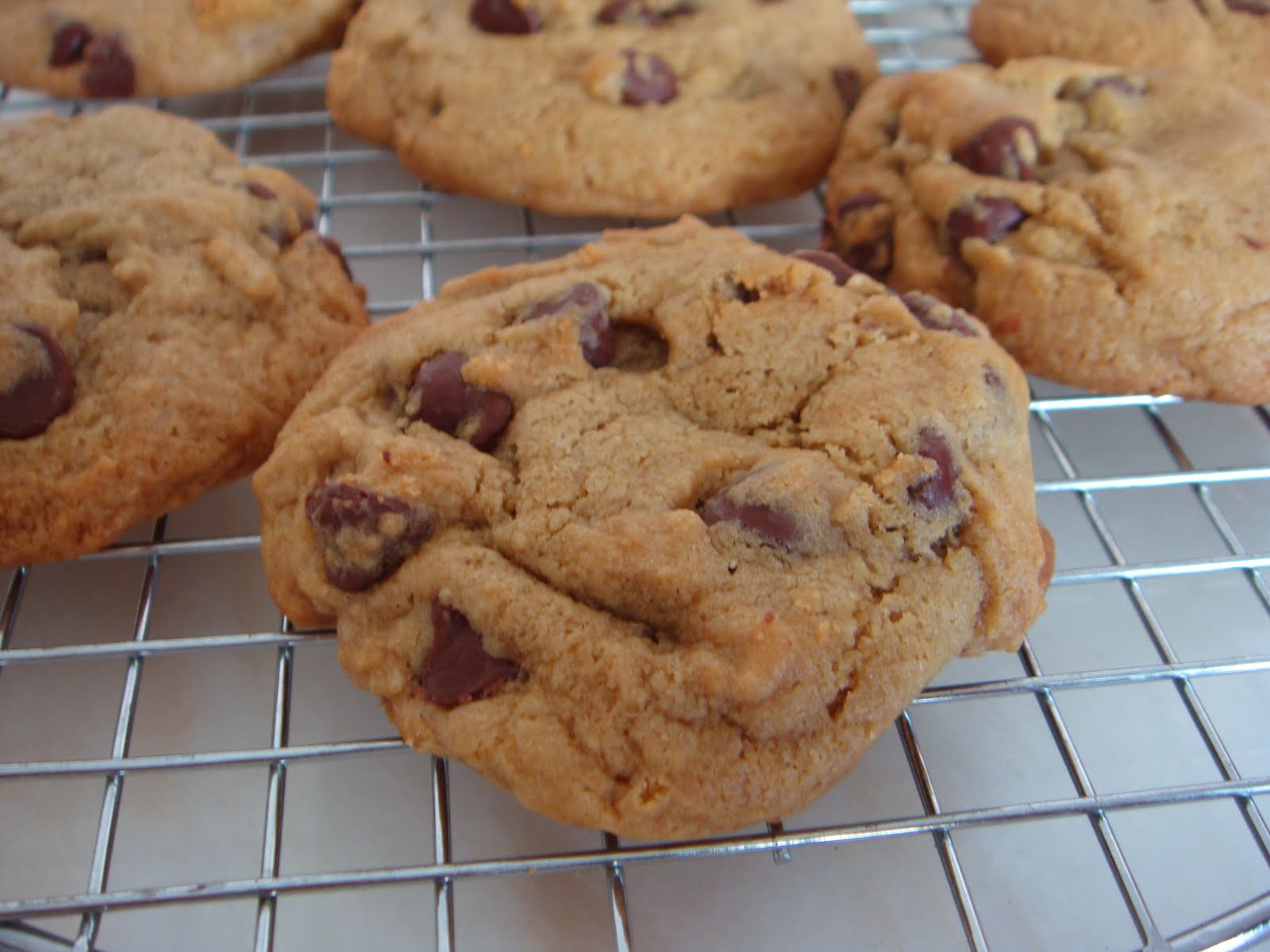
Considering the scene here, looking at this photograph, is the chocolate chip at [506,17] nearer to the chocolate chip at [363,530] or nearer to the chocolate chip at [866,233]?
the chocolate chip at [866,233]

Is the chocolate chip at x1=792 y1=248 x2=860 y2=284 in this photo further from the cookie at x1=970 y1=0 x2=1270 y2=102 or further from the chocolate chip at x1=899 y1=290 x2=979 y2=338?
the cookie at x1=970 y1=0 x2=1270 y2=102

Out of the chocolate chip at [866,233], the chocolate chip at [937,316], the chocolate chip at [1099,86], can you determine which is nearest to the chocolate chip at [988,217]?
the chocolate chip at [866,233]

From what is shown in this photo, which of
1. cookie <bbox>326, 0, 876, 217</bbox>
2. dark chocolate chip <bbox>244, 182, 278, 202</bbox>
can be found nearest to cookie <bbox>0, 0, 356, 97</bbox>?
cookie <bbox>326, 0, 876, 217</bbox>

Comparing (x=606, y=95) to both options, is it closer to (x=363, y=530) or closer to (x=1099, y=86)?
(x=1099, y=86)

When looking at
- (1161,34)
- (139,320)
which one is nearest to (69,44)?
(139,320)

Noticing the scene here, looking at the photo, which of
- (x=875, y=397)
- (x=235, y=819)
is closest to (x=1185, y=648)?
(x=875, y=397)

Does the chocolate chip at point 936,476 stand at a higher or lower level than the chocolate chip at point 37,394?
higher
